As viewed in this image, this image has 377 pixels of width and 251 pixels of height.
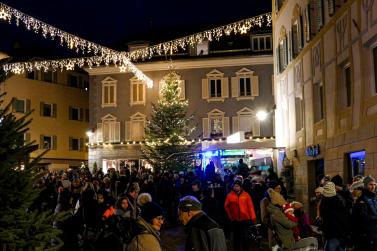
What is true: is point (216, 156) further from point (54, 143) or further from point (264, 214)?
point (54, 143)

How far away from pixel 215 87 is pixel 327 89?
92.8 ft

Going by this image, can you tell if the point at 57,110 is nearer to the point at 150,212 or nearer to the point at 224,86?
the point at 224,86

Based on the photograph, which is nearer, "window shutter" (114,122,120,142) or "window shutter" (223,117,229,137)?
"window shutter" (223,117,229,137)

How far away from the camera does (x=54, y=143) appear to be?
49.2m

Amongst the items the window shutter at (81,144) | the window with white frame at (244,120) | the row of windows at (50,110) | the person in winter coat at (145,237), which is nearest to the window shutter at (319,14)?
the person in winter coat at (145,237)

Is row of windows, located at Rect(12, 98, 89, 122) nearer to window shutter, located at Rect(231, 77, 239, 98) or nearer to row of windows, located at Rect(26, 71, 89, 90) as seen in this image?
row of windows, located at Rect(26, 71, 89, 90)

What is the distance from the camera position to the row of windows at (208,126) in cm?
4491

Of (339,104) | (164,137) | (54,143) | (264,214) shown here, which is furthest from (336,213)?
(54,143)

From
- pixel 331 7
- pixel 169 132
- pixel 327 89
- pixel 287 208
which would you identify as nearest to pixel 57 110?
pixel 169 132

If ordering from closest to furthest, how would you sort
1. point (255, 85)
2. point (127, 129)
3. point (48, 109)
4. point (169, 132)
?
1. point (169, 132)
2. point (255, 85)
3. point (127, 129)
4. point (48, 109)

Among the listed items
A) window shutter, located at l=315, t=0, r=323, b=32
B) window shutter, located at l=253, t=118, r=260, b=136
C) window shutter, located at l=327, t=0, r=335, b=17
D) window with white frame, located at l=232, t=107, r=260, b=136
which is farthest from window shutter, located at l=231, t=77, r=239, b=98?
window shutter, located at l=327, t=0, r=335, b=17

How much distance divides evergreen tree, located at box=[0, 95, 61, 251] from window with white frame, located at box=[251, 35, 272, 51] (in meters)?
40.8

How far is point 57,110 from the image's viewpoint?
49.5 metres

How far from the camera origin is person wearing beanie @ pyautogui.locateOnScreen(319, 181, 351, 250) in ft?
31.1
